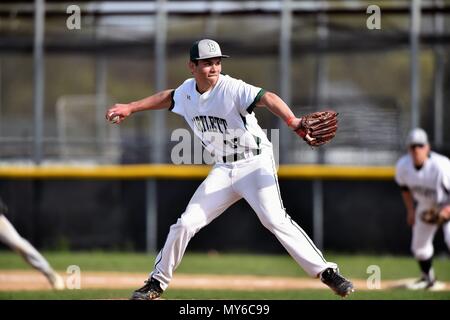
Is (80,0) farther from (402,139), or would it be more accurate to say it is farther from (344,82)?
(344,82)

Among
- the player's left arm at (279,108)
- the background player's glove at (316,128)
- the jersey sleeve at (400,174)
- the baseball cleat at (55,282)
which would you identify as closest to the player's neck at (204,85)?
the player's left arm at (279,108)

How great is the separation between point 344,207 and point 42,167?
4.52 metres

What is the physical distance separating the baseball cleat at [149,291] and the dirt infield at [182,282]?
3.15 m

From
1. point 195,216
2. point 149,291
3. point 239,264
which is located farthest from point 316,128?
point 239,264

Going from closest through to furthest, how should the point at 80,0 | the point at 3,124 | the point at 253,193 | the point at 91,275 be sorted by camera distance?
the point at 253,193, the point at 91,275, the point at 80,0, the point at 3,124

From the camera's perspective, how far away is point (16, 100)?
28188 millimetres

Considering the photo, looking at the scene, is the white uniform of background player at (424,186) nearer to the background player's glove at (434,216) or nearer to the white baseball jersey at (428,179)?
the white baseball jersey at (428,179)

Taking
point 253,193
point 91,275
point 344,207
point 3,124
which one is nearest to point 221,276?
point 91,275

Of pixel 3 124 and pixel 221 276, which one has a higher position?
pixel 3 124

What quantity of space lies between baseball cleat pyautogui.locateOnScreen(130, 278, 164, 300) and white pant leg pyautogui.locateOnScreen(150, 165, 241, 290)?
0.04m

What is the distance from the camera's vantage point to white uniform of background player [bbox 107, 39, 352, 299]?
7.23 m

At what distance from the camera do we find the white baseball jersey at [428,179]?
10.8m

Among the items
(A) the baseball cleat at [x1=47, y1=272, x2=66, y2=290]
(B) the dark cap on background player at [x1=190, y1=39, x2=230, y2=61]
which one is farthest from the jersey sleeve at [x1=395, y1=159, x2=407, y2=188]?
(B) the dark cap on background player at [x1=190, y1=39, x2=230, y2=61]

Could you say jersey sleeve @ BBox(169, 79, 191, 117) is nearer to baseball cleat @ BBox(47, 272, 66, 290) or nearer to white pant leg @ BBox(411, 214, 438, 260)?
baseball cleat @ BBox(47, 272, 66, 290)
